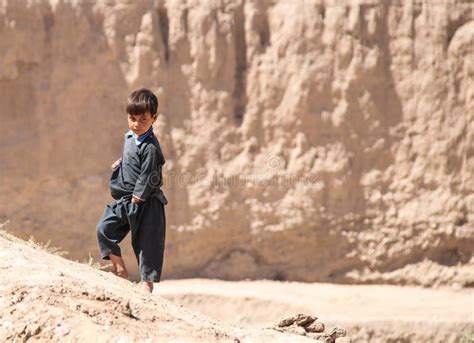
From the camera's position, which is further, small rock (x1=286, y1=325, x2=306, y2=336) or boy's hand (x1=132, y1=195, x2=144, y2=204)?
boy's hand (x1=132, y1=195, x2=144, y2=204)

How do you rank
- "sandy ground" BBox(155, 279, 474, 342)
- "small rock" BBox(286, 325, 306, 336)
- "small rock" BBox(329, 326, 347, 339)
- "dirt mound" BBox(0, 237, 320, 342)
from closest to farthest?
"dirt mound" BBox(0, 237, 320, 342) → "small rock" BBox(286, 325, 306, 336) → "small rock" BBox(329, 326, 347, 339) → "sandy ground" BBox(155, 279, 474, 342)

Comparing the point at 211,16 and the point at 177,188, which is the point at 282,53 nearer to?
the point at 211,16

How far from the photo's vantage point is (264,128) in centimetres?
1003

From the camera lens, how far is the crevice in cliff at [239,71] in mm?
10094

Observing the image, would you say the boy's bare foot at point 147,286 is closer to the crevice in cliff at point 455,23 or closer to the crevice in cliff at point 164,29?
the crevice in cliff at point 164,29

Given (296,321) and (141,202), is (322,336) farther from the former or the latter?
(141,202)

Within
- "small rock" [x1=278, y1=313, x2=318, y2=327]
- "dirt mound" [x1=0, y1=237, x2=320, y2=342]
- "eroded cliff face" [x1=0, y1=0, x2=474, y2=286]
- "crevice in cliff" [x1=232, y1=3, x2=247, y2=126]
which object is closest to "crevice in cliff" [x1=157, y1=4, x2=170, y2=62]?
"eroded cliff face" [x1=0, y1=0, x2=474, y2=286]

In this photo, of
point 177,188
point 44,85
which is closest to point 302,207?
point 177,188

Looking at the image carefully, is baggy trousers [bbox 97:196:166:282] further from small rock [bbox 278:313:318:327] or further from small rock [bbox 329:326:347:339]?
small rock [bbox 329:326:347:339]

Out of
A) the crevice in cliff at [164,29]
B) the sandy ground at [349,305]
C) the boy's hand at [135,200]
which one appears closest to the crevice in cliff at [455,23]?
the sandy ground at [349,305]

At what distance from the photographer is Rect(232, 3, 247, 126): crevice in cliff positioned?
1009 centimetres

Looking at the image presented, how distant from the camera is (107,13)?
9789mm

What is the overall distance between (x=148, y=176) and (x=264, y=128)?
4.23 metres

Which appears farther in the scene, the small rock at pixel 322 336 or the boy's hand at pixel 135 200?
the boy's hand at pixel 135 200
